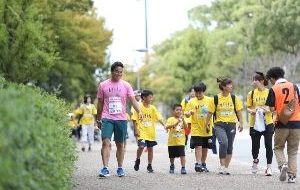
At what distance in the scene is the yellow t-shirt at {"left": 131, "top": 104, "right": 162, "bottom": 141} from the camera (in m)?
14.1

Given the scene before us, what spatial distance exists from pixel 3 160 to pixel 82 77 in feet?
131

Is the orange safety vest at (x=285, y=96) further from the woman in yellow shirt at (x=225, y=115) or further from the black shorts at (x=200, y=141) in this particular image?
the black shorts at (x=200, y=141)

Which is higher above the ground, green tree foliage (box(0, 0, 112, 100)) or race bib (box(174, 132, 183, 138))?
green tree foliage (box(0, 0, 112, 100))

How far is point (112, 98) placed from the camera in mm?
12297

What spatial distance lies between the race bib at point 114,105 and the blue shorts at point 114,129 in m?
0.16

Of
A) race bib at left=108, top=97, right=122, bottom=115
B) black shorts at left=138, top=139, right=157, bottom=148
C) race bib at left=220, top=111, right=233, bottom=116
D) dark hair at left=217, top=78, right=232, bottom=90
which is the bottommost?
black shorts at left=138, top=139, right=157, bottom=148

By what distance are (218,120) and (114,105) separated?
2073mm

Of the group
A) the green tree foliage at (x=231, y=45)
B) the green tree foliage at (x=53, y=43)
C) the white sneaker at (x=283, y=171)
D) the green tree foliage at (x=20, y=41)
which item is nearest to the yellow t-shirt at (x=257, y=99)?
the white sneaker at (x=283, y=171)

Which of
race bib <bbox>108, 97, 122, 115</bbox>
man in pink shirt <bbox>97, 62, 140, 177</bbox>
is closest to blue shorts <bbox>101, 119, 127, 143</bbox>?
man in pink shirt <bbox>97, 62, 140, 177</bbox>

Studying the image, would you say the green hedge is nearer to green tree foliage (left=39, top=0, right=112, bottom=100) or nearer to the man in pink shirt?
the man in pink shirt

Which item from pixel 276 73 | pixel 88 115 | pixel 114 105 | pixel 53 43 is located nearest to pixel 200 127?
pixel 114 105

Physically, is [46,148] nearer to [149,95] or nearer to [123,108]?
[123,108]

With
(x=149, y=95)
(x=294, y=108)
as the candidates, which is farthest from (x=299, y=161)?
(x=294, y=108)

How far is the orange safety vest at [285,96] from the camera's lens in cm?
1126
